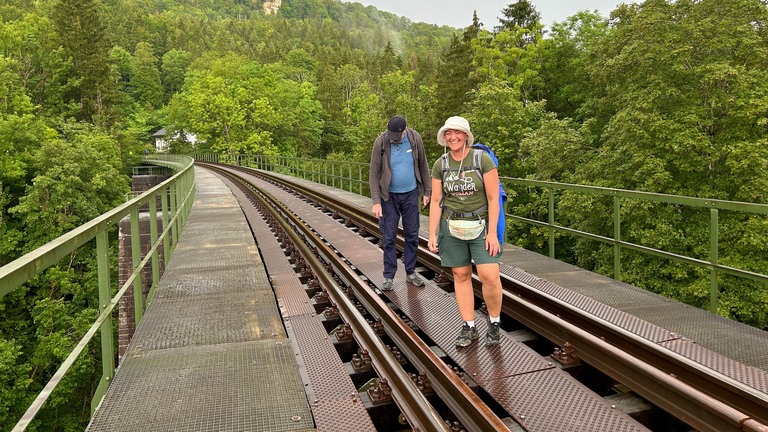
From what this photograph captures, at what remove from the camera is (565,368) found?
430cm

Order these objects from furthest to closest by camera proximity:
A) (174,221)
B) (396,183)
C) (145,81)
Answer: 1. (145,81)
2. (174,221)
3. (396,183)

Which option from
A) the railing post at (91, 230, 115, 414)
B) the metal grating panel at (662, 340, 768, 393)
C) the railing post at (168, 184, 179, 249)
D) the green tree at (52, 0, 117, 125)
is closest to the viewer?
the metal grating panel at (662, 340, 768, 393)

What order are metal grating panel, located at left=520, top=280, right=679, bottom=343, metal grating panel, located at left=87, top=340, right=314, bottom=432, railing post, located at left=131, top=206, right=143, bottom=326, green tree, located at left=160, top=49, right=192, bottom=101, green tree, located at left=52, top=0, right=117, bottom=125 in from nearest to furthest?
metal grating panel, located at left=87, top=340, right=314, bottom=432, metal grating panel, located at left=520, top=280, right=679, bottom=343, railing post, located at left=131, top=206, right=143, bottom=326, green tree, located at left=52, top=0, right=117, bottom=125, green tree, located at left=160, top=49, right=192, bottom=101

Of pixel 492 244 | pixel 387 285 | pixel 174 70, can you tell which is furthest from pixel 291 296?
pixel 174 70

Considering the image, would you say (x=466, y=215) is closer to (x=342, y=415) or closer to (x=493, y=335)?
(x=493, y=335)

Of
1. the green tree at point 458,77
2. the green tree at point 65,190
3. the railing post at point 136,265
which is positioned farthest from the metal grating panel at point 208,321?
the green tree at point 458,77

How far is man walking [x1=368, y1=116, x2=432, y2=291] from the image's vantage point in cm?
648

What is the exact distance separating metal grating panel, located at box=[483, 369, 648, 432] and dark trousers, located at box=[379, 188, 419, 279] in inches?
110

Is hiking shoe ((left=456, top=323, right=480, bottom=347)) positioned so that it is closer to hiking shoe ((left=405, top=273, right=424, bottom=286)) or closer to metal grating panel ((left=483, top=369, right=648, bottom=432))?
metal grating panel ((left=483, top=369, right=648, bottom=432))

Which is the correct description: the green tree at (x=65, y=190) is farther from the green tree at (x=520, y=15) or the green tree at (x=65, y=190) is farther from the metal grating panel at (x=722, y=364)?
the metal grating panel at (x=722, y=364)

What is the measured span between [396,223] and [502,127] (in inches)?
1120

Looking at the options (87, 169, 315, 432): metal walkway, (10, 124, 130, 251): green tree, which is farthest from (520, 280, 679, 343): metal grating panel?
(10, 124, 130, 251): green tree

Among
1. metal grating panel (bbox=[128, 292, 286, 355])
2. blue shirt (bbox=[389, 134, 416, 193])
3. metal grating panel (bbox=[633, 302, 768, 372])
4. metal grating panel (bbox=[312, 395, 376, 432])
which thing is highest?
blue shirt (bbox=[389, 134, 416, 193])

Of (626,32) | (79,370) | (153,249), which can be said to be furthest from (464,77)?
(153,249)
